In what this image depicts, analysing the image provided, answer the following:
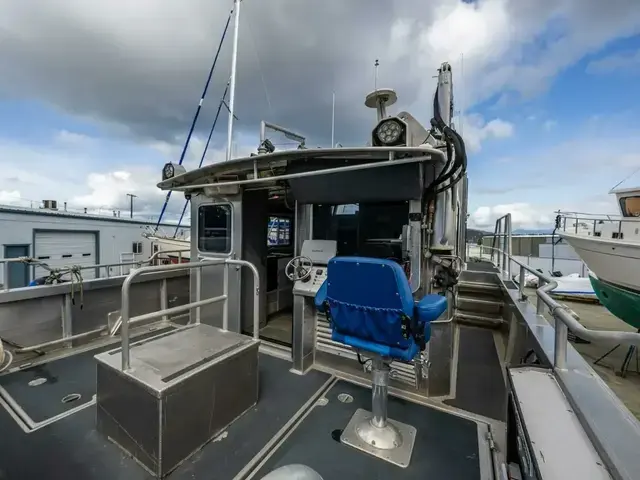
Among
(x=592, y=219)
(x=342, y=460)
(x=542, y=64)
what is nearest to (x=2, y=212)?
(x=342, y=460)

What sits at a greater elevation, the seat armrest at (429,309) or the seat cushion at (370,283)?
the seat cushion at (370,283)

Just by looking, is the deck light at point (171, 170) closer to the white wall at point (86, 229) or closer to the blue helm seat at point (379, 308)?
the blue helm seat at point (379, 308)

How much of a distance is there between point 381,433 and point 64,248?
11.2m

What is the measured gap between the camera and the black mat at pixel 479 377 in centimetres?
233

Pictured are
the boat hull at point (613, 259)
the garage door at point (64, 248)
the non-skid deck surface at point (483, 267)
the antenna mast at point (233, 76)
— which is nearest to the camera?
the antenna mast at point (233, 76)

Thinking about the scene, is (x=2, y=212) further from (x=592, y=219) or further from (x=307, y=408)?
(x=592, y=219)

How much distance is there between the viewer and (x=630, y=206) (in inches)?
220

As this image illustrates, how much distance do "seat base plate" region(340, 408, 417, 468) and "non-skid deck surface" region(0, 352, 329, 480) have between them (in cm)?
48

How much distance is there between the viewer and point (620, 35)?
341 cm

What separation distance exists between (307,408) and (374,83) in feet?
10.6

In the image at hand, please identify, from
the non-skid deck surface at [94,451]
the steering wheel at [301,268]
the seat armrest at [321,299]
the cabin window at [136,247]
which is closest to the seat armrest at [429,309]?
the seat armrest at [321,299]

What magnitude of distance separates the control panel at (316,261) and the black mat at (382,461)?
1.04 m

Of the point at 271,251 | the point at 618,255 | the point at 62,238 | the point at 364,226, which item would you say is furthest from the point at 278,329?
the point at 62,238

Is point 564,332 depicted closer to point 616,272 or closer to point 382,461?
point 382,461
